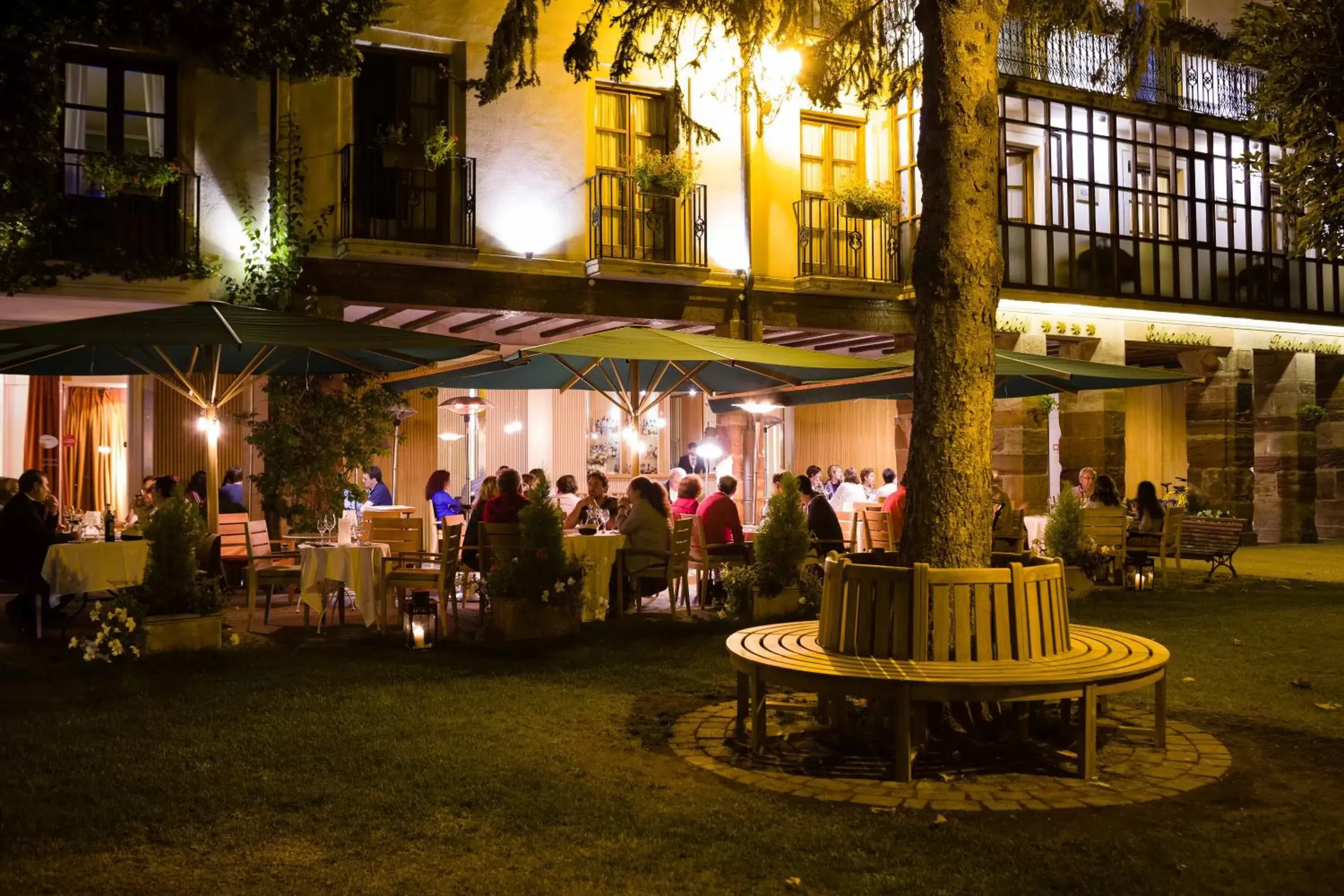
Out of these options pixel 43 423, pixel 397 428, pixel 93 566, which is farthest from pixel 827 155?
pixel 43 423

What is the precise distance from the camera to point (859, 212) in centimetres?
1673

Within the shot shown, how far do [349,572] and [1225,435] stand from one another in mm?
15479

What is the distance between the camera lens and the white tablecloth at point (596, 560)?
10148 millimetres

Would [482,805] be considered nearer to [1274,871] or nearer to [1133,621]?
[1274,871]

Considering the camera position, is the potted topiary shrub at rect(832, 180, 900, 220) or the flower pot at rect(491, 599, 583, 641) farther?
the potted topiary shrub at rect(832, 180, 900, 220)

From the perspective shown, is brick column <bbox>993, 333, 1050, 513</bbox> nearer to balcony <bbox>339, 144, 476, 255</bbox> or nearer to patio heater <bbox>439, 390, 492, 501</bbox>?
patio heater <bbox>439, 390, 492, 501</bbox>

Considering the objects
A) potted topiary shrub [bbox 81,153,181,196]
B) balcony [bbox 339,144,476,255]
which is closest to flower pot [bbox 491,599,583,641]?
balcony [bbox 339,144,476,255]

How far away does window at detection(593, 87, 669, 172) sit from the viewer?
1569 centimetres

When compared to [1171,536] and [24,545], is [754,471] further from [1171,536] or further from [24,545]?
[24,545]

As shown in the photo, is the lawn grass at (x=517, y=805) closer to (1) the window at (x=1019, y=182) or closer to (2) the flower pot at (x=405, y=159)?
(2) the flower pot at (x=405, y=159)

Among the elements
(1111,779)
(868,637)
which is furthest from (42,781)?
(1111,779)

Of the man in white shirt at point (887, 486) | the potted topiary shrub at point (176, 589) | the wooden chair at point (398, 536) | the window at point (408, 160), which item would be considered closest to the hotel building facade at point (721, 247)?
the window at point (408, 160)

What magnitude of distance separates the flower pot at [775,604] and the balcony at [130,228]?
736 cm

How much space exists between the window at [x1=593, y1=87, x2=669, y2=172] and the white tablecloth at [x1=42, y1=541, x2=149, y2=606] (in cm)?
813
